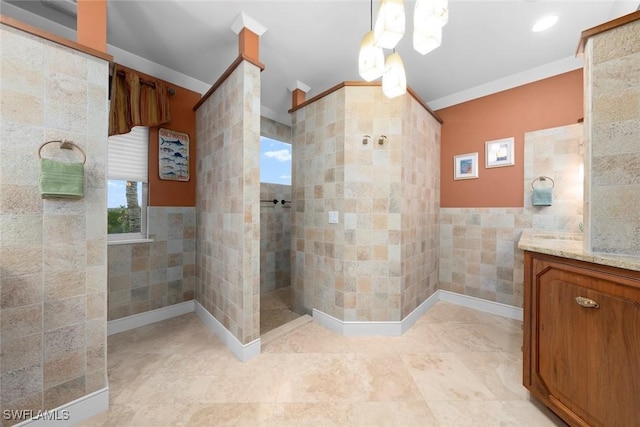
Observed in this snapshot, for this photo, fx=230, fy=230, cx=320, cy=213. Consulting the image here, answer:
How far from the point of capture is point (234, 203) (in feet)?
6.29

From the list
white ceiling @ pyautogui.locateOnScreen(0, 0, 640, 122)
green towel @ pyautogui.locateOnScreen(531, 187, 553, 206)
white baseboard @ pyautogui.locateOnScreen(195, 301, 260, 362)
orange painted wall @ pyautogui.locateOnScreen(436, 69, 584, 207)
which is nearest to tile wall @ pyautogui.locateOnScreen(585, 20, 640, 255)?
white ceiling @ pyautogui.locateOnScreen(0, 0, 640, 122)

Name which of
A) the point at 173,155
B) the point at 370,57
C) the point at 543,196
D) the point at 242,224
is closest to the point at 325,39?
the point at 370,57

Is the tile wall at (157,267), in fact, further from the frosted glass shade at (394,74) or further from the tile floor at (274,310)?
the frosted glass shade at (394,74)

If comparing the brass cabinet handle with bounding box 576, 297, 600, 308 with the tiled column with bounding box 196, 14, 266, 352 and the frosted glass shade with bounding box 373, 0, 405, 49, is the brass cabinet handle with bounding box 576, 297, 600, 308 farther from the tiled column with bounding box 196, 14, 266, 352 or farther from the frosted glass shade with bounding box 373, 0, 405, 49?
the tiled column with bounding box 196, 14, 266, 352

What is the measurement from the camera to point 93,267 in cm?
130

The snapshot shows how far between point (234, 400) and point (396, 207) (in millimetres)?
1914

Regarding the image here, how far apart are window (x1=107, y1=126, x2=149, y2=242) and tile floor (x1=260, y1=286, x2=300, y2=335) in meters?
1.54

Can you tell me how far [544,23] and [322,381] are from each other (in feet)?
10.8

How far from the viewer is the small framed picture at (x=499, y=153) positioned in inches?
102

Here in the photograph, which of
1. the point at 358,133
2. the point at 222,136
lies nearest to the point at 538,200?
the point at 358,133

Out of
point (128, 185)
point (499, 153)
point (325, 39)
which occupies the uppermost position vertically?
point (325, 39)

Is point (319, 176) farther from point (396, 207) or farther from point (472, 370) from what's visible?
point (472, 370)

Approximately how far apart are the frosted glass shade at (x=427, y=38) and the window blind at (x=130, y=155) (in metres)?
2.61

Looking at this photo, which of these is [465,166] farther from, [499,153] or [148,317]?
[148,317]
